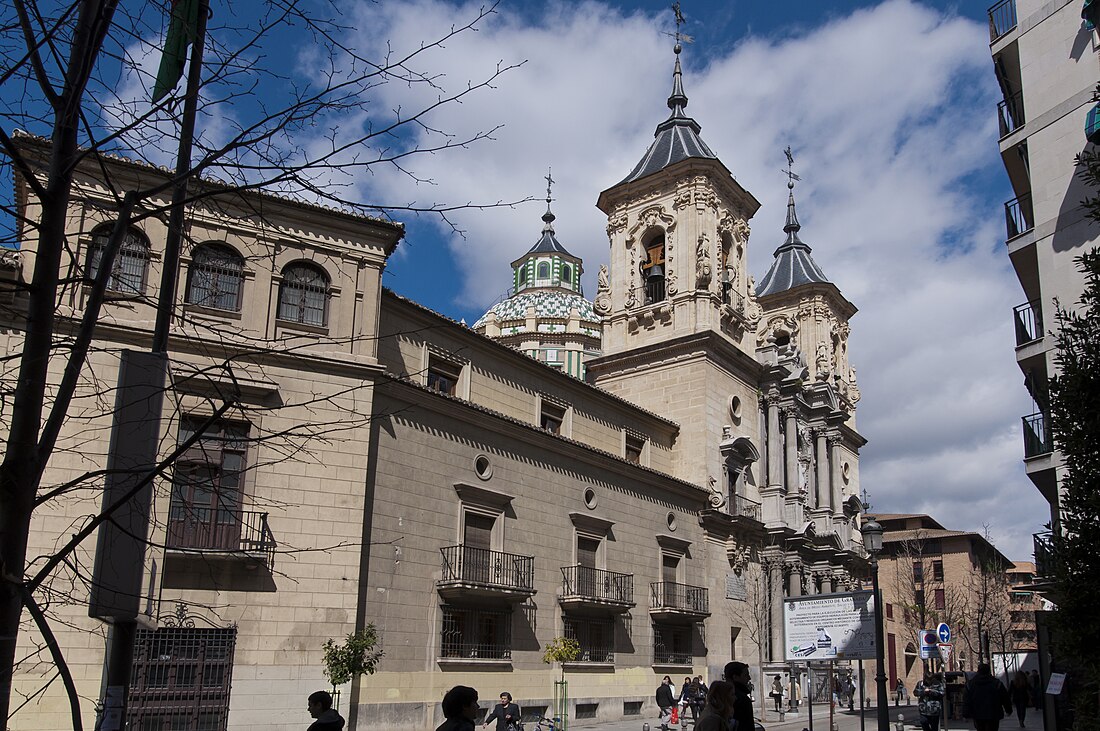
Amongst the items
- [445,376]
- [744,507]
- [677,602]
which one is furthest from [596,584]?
[744,507]

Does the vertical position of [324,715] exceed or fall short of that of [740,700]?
it falls short

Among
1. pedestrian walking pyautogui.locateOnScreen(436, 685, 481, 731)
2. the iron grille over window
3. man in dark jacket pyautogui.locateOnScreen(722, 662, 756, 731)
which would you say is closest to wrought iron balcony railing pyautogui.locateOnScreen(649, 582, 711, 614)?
the iron grille over window

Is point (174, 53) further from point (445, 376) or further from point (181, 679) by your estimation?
point (445, 376)

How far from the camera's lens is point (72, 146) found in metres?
4.62

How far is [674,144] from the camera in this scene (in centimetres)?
4116

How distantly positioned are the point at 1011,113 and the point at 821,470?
2521cm

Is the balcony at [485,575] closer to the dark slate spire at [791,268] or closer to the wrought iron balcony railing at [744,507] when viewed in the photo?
the wrought iron balcony railing at [744,507]

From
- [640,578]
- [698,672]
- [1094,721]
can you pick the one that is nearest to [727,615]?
[698,672]

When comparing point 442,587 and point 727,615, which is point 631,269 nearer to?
point 727,615

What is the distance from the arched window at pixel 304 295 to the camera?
20594mm

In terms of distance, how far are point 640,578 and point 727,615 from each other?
6.40 m

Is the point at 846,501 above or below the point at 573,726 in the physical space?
above

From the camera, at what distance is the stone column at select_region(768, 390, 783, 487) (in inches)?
1610

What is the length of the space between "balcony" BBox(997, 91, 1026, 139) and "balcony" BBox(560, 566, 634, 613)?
51.3 feet
